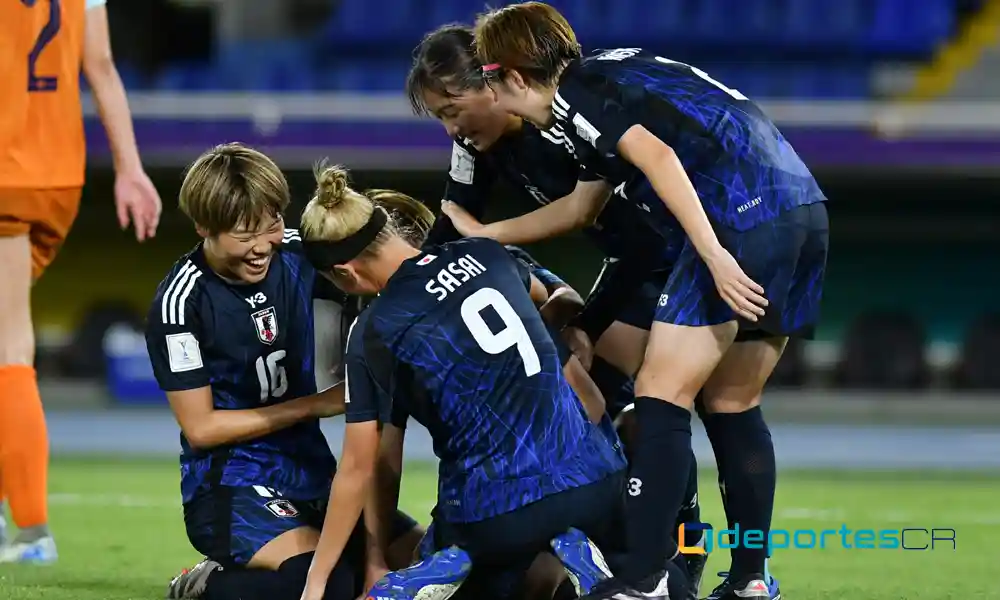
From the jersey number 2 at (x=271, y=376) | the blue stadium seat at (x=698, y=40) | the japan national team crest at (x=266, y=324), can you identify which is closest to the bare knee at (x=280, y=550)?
the jersey number 2 at (x=271, y=376)

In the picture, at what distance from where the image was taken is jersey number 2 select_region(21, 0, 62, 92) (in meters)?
4.24

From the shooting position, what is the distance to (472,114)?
146 inches

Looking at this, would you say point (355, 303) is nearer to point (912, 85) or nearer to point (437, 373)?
point (437, 373)

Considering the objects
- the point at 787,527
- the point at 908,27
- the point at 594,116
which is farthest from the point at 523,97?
the point at 908,27

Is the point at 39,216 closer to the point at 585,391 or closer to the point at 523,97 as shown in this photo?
the point at 523,97

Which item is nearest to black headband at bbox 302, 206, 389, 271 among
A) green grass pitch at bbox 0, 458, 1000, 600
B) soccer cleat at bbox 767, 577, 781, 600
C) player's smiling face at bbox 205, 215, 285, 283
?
player's smiling face at bbox 205, 215, 285, 283

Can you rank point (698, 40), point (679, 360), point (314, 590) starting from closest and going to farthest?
point (314, 590) < point (679, 360) < point (698, 40)

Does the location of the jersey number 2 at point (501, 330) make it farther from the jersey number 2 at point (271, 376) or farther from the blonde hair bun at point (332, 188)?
the jersey number 2 at point (271, 376)

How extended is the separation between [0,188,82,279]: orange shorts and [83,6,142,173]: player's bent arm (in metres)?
0.20

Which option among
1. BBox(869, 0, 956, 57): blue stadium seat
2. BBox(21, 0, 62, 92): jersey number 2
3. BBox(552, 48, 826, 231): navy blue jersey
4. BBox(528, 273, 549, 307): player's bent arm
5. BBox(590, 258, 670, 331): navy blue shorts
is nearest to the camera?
BBox(552, 48, 826, 231): navy blue jersey

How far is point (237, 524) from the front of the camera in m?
3.51

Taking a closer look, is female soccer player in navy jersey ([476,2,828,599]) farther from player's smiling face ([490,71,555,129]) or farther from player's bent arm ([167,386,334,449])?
player's bent arm ([167,386,334,449])

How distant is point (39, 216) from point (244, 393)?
105 cm

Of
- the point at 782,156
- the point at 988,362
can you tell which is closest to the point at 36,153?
the point at 782,156
